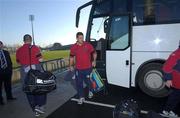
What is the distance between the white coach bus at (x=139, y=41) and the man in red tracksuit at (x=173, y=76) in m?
1.79

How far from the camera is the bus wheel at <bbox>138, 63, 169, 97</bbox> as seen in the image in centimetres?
733

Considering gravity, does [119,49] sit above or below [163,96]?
above

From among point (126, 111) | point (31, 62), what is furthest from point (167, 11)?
point (31, 62)

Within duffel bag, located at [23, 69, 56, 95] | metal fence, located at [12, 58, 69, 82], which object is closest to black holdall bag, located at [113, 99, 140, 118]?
duffel bag, located at [23, 69, 56, 95]

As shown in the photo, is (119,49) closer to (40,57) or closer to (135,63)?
(135,63)

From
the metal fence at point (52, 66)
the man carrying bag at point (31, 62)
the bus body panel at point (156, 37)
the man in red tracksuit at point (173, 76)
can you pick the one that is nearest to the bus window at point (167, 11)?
the bus body panel at point (156, 37)

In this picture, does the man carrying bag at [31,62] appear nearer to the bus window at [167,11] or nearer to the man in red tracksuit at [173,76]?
the man in red tracksuit at [173,76]

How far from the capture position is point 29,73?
5.73 m

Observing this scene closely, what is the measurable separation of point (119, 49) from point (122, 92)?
1535 millimetres

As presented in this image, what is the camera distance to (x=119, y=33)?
8000 millimetres

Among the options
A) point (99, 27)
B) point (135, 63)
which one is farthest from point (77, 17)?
point (135, 63)

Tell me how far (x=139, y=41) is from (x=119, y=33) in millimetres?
821

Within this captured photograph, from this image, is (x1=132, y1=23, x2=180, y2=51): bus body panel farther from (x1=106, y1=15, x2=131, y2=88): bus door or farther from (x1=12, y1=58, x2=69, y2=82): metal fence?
(x1=12, y1=58, x2=69, y2=82): metal fence

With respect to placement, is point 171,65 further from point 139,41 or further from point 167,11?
A: point 167,11
